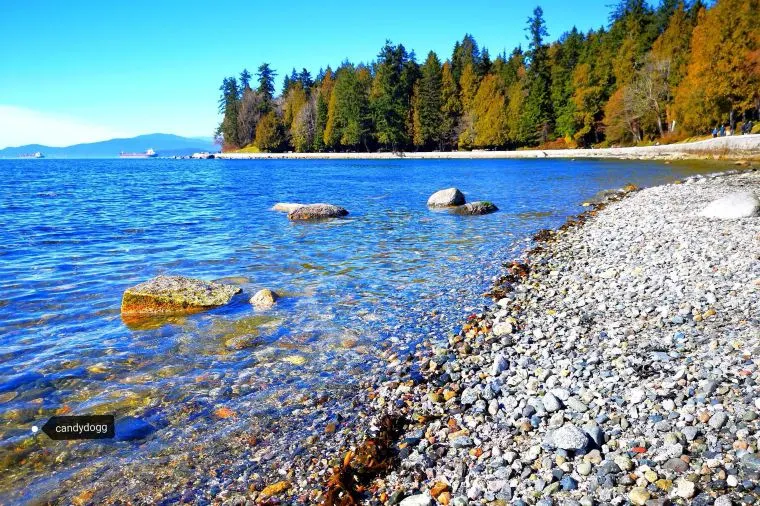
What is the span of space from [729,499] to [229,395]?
4822 millimetres

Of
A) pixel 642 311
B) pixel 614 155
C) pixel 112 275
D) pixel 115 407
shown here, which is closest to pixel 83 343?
pixel 115 407

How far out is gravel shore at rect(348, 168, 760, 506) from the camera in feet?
11.3

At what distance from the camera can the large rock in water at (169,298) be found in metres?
8.27

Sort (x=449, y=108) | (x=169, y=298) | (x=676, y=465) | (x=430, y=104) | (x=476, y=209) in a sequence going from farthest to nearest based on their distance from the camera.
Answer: (x=449, y=108)
(x=430, y=104)
(x=476, y=209)
(x=169, y=298)
(x=676, y=465)

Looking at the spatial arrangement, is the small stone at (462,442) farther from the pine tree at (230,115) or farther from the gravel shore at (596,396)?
the pine tree at (230,115)

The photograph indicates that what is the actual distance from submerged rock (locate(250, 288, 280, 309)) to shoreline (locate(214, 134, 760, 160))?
41.5m

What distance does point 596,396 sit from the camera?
4.56 meters

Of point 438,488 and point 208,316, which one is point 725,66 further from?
point 438,488

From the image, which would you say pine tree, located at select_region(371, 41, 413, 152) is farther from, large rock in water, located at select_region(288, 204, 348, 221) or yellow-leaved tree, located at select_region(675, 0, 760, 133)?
large rock in water, located at select_region(288, 204, 348, 221)

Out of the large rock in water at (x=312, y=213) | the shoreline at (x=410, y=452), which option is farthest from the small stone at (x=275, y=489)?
the large rock in water at (x=312, y=213)

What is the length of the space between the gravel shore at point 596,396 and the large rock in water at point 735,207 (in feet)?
13.2

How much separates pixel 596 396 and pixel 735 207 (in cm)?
1115

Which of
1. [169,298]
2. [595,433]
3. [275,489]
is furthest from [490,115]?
[275,489]

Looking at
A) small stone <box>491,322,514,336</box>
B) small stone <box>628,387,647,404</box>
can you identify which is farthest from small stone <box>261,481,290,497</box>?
small stone <box>491,322,514,336</box>
